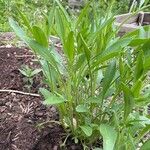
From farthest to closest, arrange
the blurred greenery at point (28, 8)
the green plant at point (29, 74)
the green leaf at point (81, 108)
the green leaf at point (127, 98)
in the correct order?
the blurred greenery at point (28, 8)
the green plant at point (29, 74)
the green leaf at point (81, 108)
the green leaf at point (127, 98)

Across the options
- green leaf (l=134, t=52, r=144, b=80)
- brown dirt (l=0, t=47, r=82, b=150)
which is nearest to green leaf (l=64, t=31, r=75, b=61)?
green leaf (l=134, t=52, r=144, b=80)

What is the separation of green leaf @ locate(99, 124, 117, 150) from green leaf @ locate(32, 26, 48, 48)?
423mm

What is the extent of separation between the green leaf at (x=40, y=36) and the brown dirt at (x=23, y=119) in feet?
1.66

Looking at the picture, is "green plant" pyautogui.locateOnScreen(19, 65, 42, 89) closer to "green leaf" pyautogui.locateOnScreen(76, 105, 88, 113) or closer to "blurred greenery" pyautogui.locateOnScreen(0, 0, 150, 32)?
"green leaf" pyautogui.locateOnScreen(76, 105, 88, 113)

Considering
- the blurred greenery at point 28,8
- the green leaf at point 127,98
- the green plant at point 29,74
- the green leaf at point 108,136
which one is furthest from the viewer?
the blurred greenery at point 28,8

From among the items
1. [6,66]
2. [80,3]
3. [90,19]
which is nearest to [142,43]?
[90,19]

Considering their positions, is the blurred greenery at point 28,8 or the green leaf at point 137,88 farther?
the blurred greenery at point 28,8

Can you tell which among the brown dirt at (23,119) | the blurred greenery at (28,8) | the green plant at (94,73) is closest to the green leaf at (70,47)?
the green plant at (94,73)

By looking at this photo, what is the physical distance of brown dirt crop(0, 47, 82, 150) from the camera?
6.82ft

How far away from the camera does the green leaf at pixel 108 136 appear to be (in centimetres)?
166

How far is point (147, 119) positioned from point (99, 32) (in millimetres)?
411

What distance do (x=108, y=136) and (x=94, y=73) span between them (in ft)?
1.17

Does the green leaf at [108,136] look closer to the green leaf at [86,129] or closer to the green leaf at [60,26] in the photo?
the green leaf at [86,129]

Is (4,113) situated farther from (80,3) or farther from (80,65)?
(80,3)
